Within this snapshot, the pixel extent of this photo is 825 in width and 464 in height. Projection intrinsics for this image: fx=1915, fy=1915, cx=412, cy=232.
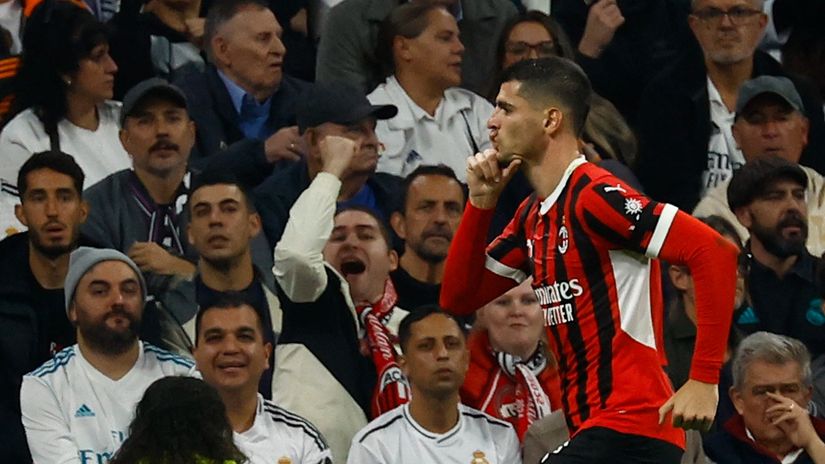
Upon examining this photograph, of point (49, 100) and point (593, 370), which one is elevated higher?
point (49, 100)

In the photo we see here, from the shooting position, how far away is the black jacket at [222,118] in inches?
388

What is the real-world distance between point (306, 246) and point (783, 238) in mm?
2455

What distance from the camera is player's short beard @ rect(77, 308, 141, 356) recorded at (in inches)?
328

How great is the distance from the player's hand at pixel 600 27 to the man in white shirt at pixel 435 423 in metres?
3.10

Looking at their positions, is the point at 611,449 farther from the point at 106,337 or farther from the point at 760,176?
the point at 760,176

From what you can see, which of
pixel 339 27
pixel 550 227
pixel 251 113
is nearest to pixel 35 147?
pixel 251 113

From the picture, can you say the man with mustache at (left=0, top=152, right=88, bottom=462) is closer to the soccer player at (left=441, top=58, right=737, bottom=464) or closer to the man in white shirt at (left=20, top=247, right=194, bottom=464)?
the man in white shirt at (left=20, top=247, right=194, bottom=464)

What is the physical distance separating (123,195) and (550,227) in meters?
3.53

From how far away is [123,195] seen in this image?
9.27m

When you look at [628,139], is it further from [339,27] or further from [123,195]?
[123,195]

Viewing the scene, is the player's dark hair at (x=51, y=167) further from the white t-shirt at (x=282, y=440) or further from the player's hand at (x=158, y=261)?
the white t-shirt at (x=282, y=440)

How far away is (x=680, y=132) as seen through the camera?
10508 millimetres

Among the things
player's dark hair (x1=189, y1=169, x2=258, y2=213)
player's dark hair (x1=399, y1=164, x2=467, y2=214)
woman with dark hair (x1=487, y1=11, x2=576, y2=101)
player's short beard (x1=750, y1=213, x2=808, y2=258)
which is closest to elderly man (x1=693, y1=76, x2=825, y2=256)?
player's short beard (x1=750, y1=213, x2=808, y2=258)

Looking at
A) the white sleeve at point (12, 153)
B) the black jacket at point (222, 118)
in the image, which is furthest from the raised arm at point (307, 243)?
the white sleeve at point (12, 153)
